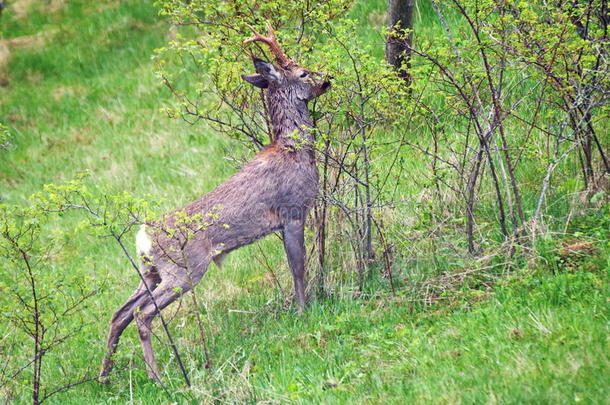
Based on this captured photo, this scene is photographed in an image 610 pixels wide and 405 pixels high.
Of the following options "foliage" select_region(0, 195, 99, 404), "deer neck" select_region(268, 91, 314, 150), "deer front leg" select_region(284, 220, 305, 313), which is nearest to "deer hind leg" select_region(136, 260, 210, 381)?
"foliage" select_region(0, 195, 99, 404)

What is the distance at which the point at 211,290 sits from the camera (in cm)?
798

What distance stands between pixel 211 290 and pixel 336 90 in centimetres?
265

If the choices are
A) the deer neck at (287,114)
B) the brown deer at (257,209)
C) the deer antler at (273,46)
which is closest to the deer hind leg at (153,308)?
the brown deer at (257,209)

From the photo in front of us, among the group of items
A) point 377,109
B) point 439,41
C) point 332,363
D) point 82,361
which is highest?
point 439,41

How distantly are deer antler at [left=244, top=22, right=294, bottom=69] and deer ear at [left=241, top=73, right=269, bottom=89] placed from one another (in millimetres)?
231

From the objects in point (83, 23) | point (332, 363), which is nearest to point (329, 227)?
point (332, 363)

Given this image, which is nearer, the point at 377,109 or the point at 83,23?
the point at 377,109

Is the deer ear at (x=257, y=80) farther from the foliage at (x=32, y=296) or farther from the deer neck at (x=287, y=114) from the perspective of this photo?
the foliage at (x=32, y=296)

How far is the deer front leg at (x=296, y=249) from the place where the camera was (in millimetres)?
6840

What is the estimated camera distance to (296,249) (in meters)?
6.86

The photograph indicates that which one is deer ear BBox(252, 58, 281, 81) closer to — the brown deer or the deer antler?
the brown deer

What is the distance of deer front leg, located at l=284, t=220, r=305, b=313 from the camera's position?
6840 mm

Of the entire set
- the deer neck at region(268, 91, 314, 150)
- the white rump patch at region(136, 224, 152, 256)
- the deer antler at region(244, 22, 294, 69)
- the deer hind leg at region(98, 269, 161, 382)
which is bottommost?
the deer hind leg at region(98, 269, 161, 382)

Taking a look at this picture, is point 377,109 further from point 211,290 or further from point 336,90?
point 211,290
